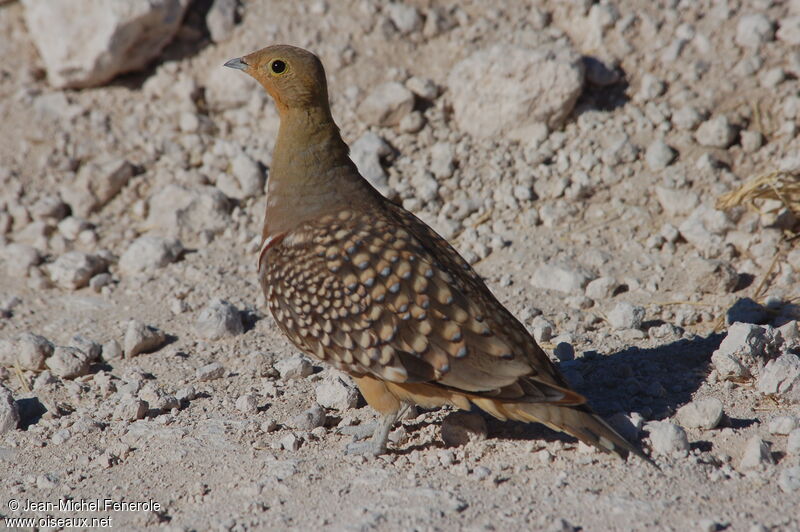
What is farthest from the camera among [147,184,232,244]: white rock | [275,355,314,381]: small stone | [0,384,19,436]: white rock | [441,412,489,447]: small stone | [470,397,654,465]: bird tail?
[147,184,232,244]: white rock

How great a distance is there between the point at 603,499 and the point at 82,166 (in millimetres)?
5200

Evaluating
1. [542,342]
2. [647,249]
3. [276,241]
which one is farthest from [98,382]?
[647,249]

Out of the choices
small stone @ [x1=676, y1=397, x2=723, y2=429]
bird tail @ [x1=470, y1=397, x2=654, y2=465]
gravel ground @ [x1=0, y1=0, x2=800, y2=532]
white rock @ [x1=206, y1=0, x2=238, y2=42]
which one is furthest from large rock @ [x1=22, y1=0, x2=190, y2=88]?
small stone @ [x1=676, y1=397, x2=723, y2=429]

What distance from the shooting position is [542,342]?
209 inches

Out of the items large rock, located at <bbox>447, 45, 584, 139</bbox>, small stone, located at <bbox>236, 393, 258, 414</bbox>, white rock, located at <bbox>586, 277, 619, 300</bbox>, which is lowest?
white rock, located at <bbox>586, 277, 619, 300</bbox>

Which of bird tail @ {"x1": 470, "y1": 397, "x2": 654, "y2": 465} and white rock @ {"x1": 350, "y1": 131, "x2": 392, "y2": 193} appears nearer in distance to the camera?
bird tail @ {"x1": 470, "y1": 397, "x2": 654, "y2": 465}

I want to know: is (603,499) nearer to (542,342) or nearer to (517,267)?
(542,342)

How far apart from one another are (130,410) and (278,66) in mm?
1964

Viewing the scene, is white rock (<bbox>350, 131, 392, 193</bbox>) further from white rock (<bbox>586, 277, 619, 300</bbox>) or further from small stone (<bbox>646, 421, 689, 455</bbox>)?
small stone (<bbox>646, 421, 689, 455</bbox>)

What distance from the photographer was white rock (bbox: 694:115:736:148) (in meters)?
6.56

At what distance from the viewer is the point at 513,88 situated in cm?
673

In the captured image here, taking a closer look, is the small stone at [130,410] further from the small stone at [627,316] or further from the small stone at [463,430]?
the small stone at [627,316]

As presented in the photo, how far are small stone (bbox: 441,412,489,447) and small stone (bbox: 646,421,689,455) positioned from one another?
0.80m

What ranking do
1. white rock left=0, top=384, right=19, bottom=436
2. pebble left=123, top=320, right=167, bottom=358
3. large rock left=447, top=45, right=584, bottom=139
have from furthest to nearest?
large rock left=447, top=45, right=584, bottom=139
pebble left=123, top=320, right=167, bottom=358
white rock left=0, top=384, right=19, bottom=436
